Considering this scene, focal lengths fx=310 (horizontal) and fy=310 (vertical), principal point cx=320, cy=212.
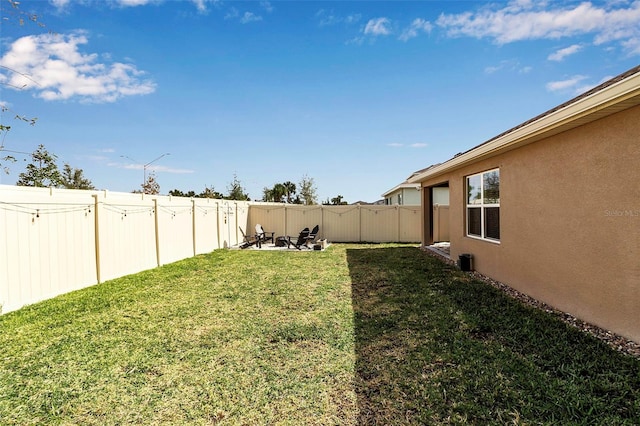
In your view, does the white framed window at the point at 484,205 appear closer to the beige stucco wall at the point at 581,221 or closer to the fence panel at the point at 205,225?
the beige stucco wall at the point at 581,221

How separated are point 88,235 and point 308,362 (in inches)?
242

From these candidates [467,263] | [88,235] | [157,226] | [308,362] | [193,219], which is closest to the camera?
[308,362]

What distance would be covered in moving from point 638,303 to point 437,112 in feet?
38.5

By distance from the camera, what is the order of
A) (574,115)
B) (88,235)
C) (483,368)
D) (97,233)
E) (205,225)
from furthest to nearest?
(205,225) → (97,233) → (88,235) → (574,115) → (483,368)

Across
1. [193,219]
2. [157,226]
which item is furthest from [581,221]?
[193,219]

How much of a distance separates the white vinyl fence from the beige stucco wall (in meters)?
8.73

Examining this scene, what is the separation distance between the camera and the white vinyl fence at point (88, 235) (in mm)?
5285

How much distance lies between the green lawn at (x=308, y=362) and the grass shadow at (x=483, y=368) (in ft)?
0.05

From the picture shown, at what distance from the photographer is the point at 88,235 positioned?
22.4ft

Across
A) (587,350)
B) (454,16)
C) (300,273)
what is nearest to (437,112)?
(454,16)

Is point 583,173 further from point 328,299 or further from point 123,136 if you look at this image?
point 123,136

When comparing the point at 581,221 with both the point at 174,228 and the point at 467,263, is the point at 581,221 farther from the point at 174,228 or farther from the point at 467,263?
the point at 174,228

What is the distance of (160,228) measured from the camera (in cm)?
941

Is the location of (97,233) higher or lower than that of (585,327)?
higher
